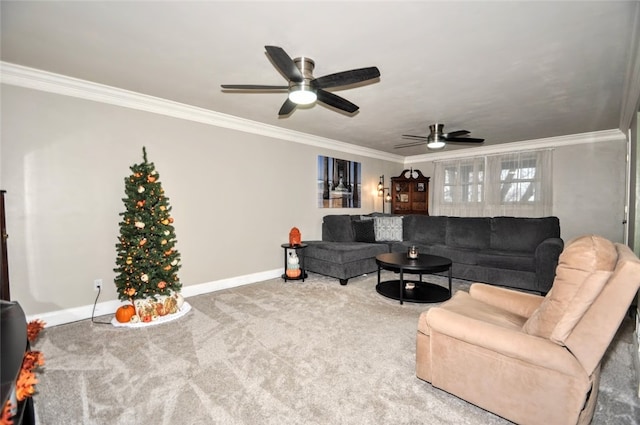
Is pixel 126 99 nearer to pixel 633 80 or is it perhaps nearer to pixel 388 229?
pixel 388 229

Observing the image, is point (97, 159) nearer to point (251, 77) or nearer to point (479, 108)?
point (251, 77)

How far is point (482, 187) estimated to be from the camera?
6297 mm

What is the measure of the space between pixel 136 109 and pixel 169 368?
115 inches

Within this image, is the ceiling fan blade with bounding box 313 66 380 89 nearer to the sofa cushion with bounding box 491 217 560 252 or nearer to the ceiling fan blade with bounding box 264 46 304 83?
the ceiling fan blade with bounding box 264 46 304 83

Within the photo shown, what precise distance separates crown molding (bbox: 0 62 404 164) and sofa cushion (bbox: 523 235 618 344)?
4044mm

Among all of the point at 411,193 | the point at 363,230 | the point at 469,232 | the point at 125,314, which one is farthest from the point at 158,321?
the point at 411,193

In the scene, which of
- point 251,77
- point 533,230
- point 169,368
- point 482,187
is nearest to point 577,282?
point 169,368

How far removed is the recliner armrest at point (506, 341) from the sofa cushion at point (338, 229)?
3395mm

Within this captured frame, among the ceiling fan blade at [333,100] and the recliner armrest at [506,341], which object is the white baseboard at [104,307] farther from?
the recliner armrest at [506,341]

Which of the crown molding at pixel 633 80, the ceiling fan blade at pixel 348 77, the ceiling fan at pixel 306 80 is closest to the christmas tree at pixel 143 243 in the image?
the ceiling fan at pixel 306 80

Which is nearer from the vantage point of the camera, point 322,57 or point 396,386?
point 396,386

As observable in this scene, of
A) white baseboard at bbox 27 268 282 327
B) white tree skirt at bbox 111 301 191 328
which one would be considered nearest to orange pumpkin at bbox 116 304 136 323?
white tree skirt at bbox 111 301 191 328

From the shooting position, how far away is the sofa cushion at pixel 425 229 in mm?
5335

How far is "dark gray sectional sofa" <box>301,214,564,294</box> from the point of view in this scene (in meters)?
3.87
